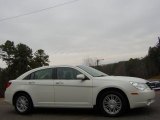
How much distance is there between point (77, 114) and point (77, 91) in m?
0.77

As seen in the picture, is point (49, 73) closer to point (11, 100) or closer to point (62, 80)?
point (62, 80)

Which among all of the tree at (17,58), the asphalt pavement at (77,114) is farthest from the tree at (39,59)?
the asphalt pavement at (77,114)

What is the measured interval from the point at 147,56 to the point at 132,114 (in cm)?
6096

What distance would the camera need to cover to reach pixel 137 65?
66.4 meters

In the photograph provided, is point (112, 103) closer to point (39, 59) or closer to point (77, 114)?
point (77, 114)

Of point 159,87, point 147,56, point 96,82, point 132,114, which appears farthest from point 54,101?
point 147,56

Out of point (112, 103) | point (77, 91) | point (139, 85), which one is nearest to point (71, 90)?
point (77, 91)

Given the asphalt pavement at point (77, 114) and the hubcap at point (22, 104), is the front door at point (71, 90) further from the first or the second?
the hubcap at point (22, 104)

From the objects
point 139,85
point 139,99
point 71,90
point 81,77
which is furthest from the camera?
point 71,90

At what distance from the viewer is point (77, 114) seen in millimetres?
11039

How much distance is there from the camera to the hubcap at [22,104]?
38.3ft

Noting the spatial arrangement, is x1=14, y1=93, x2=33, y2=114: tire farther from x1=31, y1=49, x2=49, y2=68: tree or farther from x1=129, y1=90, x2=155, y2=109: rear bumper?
x1=31, y1=49, x2=49, y2=68: tree

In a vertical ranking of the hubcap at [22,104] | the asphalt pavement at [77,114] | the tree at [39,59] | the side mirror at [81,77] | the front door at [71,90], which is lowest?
the asphalt pavement at [77,114]

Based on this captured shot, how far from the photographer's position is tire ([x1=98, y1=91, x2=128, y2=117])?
10.1 m
